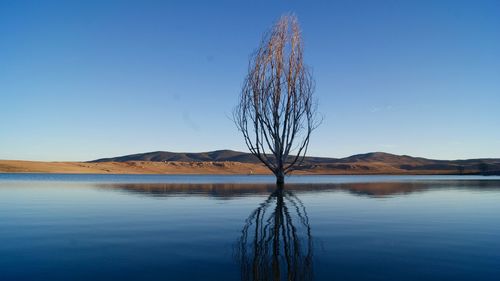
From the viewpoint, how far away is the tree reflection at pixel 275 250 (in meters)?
5.08

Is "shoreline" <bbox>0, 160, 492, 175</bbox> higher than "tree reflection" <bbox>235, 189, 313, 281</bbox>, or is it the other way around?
"shoreline" <bbox>0, 160, 492, 175</bbox>

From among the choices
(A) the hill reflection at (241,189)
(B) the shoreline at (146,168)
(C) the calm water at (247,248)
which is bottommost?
(A) the hill reflection at (241,189)

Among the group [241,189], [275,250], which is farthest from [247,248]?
[241,189]

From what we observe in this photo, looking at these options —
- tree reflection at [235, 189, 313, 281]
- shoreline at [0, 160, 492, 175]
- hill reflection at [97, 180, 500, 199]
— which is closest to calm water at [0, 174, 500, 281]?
tree reflection at [235, 189, 313, 281]

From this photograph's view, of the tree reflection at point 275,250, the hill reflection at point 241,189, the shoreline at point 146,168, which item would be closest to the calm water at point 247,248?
the tree reflection at point 275,250

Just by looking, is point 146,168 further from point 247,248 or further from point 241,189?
point 247,248

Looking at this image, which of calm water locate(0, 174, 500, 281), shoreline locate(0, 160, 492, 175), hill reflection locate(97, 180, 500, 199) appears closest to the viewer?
calm water locate(0, 174, 500, 281)

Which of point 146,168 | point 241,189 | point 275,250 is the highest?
point 146,168

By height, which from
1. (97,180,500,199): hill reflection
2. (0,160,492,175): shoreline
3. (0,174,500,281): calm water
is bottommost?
(97,180,500,199): hill reflection

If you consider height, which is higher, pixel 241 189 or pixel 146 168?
pixel 146 168

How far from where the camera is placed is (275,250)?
256 inches

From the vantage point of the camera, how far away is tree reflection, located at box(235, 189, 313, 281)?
5082 millimetres

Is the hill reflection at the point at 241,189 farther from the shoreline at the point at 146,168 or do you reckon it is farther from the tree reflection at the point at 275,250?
the shoreline at the point at 146,168

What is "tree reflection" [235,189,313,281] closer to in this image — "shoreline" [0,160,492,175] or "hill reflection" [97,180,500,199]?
"hill reflection" [97,180,500,199]
